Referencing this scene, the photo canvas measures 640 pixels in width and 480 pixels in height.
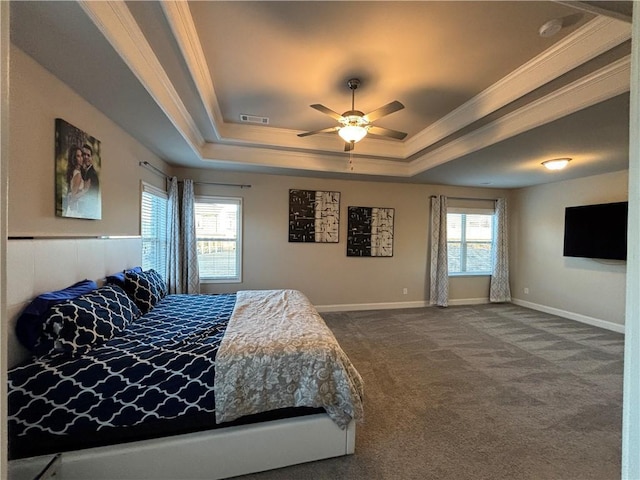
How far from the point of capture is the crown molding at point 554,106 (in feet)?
6.64

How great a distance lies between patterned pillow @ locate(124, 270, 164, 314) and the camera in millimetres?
2633

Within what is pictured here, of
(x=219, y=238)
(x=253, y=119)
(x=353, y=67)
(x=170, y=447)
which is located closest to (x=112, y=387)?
(x=170, y=447)

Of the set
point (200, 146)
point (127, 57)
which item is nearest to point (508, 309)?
point (200, 146)

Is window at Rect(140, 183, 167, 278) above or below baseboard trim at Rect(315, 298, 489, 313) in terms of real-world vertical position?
above

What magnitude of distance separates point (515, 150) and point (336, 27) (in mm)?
2686

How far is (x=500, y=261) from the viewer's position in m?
5.86

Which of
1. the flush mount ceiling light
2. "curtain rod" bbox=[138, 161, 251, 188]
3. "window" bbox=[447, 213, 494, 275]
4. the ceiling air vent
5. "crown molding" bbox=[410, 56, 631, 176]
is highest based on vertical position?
the ceiling air vent

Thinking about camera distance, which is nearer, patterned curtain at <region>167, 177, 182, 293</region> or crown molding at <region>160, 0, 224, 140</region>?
crown molding at <region>160, 0, 224, 140</region>

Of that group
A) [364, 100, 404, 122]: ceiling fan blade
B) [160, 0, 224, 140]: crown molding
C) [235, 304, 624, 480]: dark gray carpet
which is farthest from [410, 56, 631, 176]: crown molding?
[160, 0, 224, 140]: crown molding

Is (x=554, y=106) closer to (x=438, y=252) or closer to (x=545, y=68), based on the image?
(x=545, y=68)

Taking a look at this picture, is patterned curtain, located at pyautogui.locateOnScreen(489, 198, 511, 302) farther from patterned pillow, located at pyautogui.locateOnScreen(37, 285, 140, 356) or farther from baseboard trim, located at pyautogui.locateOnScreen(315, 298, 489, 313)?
patterned pillow, located at pyautogui.locateOnScreen(37, 285, 140, 356)

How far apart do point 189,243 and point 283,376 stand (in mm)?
3288

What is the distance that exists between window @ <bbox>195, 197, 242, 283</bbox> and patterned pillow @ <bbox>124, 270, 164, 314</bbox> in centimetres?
183

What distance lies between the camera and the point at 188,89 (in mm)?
2525
